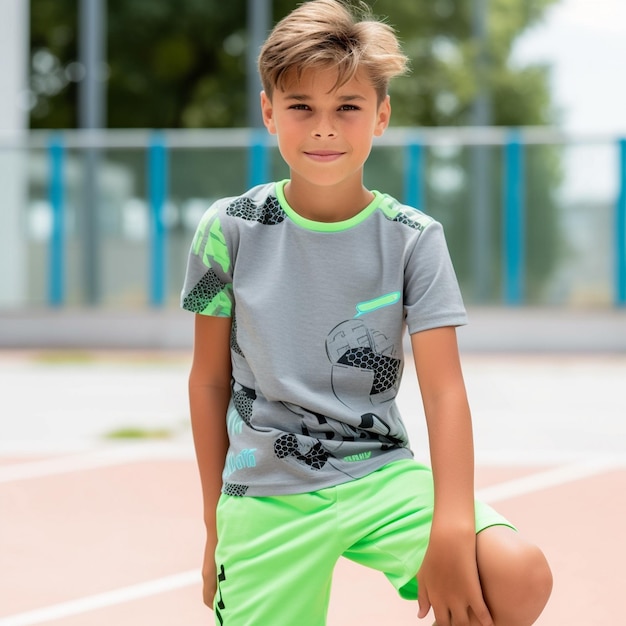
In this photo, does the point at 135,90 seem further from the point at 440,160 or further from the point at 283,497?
the point at 283,497

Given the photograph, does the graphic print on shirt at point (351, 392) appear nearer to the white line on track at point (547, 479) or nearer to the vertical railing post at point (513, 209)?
the white line on track at point (547, 479)

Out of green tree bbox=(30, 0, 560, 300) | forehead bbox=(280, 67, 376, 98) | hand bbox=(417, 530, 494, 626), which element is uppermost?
green tree bbox=(30, 0, 560, 300)

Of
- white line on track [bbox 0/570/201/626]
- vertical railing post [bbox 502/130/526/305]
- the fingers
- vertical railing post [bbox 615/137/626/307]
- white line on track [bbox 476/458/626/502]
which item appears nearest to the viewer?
the fingers

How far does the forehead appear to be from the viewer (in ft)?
7.73

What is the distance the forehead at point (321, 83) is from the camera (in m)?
2.36

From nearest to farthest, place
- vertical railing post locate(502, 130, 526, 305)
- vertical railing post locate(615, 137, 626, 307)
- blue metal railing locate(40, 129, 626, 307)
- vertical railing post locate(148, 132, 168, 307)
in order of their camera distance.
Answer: vertical railing post locate(615, 137, 626, 307) → blue metal railing locate(40, 129, 626, 307) → vertical railing post locate(502, 130, 526, 305) → vertical railing post locate(148, 132, 168, 307)

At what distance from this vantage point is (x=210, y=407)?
2.50 m

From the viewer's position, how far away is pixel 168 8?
16328 mm

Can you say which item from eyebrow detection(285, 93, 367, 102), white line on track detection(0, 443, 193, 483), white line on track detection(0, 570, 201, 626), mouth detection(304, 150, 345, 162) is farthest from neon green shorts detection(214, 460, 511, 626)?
Result: white line on track detection(0, 443, 193, 483)

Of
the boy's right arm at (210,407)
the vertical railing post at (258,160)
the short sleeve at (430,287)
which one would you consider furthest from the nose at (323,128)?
the vertical railing post at (258,160)

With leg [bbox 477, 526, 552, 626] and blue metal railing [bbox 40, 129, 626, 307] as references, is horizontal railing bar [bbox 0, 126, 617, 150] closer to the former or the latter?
blue metal railing [bbox 40, 129, 626, 307]

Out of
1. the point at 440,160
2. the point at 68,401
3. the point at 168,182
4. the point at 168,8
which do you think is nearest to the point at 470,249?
the point at 440,160

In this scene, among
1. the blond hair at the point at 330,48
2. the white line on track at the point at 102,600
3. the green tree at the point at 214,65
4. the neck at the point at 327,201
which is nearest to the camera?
the blond hair at the point at 330,48

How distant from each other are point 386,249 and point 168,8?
48.2 ft
